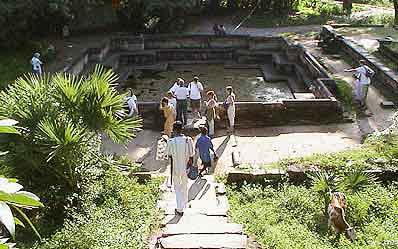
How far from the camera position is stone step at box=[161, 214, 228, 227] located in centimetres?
713

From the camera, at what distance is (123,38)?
72.4ft

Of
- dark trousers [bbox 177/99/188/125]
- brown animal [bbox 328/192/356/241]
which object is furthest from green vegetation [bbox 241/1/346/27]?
brown animal [bbox 328/192/356/241]

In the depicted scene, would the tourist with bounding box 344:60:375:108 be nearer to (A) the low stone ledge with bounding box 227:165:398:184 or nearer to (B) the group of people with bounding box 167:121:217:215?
(A) the low stone ledge with bounding box 227:165:398:184

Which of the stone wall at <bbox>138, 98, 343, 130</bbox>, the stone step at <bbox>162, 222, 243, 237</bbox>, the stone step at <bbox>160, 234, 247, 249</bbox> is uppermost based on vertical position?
the stone step at <bbox>160, 234, 247, 249</bbox>

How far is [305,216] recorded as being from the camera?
299 inches

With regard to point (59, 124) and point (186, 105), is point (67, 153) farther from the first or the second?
point (186, 105)

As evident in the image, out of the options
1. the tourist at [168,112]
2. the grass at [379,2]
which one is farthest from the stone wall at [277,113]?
the grass at [379,2]

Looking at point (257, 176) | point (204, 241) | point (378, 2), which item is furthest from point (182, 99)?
point (378, 2)

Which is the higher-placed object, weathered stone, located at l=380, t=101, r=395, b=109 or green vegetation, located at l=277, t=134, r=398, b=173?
green vegetation, located at l=277, t=134, r=398, b=173

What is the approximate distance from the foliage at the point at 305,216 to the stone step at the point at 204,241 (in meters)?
0.56

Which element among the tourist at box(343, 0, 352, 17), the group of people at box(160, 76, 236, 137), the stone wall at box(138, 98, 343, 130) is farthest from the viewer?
the tourist at box(343, 0, 352, 17)

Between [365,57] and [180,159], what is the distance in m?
12.2

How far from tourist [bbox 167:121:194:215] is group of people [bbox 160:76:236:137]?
4.34 metres

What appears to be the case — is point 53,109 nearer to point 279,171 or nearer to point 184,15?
point 279,171
